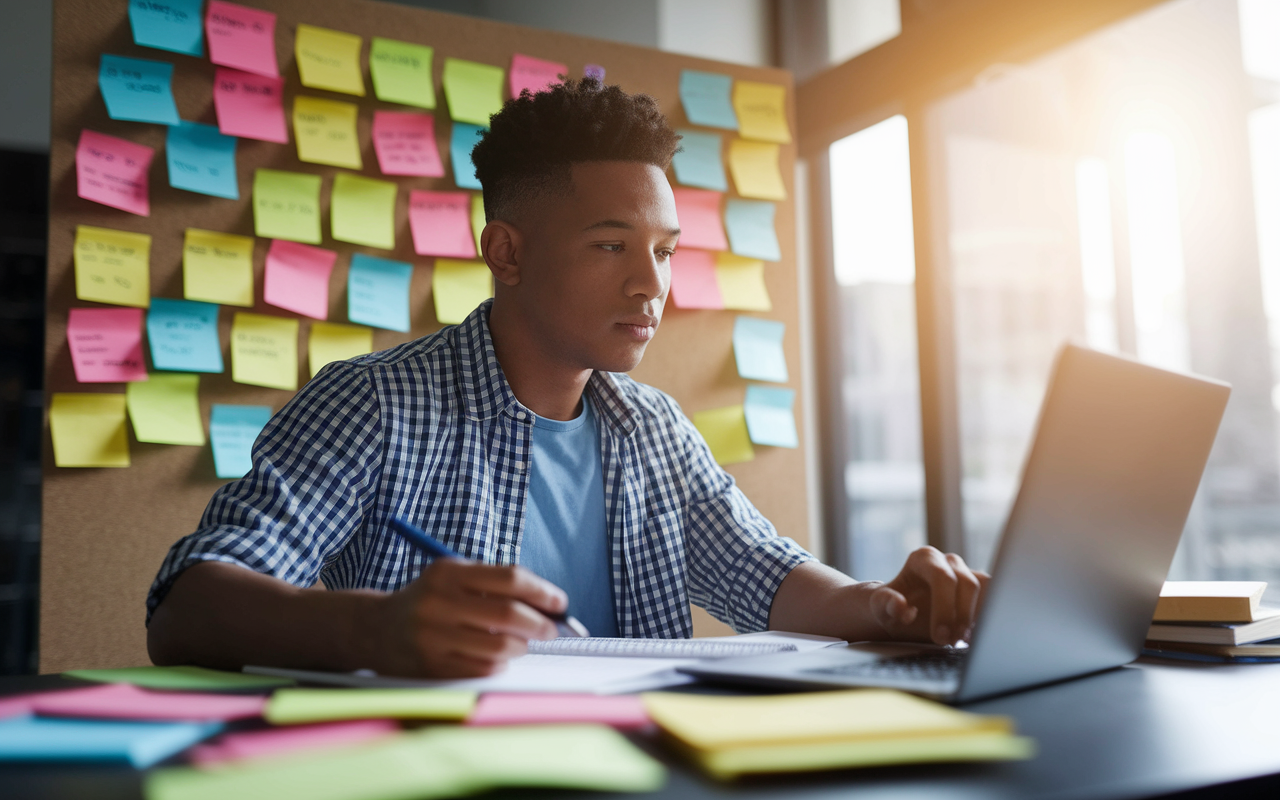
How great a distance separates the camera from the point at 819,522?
76.7 inches

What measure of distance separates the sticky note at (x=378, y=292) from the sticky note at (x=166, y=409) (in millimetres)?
245

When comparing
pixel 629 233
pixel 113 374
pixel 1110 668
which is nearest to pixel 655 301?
pixel 629 233

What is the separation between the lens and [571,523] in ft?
3.63

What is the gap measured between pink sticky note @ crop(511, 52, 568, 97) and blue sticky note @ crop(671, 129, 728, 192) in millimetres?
244

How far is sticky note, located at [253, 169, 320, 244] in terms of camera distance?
1310mm

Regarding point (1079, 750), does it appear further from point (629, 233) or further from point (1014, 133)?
point (1014, 133)

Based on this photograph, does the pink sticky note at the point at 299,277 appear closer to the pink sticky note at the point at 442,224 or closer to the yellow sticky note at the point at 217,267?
the yellow sticky note at the point at 217,267

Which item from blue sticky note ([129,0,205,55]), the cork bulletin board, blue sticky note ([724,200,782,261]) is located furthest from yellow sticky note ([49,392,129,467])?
blue sticky note ([724,200,782,261])

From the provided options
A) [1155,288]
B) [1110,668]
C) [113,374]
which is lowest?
[1110,668]

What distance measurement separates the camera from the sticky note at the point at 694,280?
158 cm

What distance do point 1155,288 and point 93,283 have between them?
2.09 metres

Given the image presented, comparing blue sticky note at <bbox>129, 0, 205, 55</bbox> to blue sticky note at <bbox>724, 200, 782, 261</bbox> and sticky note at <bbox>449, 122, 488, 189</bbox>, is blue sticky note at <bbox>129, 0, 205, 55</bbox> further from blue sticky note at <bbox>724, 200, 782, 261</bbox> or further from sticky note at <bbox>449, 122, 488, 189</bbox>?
blue sticky note at <bbox>724, 200, 782, 261</bbox>

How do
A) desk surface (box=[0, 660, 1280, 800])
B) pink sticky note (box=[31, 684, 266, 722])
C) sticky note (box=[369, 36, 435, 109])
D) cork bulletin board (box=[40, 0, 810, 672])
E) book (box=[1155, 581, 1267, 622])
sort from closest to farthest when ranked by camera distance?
1. desk surface (box=[0, 660, 1280, 800])
2. pink sticky note (box=[31, 684, 266, 722])
3. book (box=[1155, 581, 1267, 622])
4. cork bulletin board (box=[40, 0, 810, 672])
5. sticky note (box=[369, 36, 435, 109])

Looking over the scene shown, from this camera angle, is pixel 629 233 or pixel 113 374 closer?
pixel 629 233
